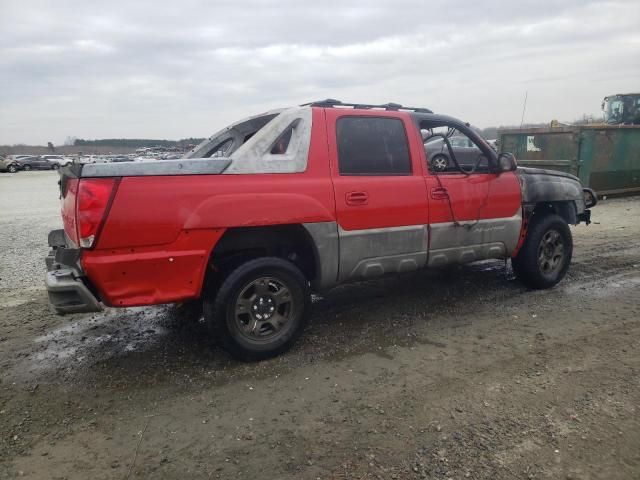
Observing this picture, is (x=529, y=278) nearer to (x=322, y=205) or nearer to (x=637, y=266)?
(x=637, y=266)

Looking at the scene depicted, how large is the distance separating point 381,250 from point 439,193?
2.69 feet

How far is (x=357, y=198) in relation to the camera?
4059 millimetres

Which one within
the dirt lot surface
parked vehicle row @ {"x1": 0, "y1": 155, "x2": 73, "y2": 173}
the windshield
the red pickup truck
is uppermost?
the windshield

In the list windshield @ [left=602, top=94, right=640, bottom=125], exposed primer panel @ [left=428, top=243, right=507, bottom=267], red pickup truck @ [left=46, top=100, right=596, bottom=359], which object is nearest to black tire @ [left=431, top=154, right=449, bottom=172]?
red pickup truck @ [left=46, top=100, right=596, bottom=359]

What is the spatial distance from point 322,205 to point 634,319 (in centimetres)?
312

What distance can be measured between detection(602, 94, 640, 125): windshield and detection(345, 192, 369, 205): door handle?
1672 cm

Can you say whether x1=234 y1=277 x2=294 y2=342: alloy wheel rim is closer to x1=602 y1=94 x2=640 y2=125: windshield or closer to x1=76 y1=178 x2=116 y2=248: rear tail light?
x1=76 y1=178 x2=116 y2=248: rear tail light

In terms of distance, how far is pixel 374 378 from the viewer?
3477mm

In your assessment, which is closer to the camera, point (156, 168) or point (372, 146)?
point (156, 168)

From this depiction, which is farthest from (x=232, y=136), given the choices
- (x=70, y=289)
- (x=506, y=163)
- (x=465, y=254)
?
(x=506, y=163)

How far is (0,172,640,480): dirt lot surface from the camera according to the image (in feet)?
8.53

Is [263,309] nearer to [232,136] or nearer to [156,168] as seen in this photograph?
[156,168]

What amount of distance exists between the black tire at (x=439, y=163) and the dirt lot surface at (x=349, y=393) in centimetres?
142

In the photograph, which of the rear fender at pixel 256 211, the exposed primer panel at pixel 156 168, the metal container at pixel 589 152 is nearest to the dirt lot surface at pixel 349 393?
the rear fender at pixel 256 211
